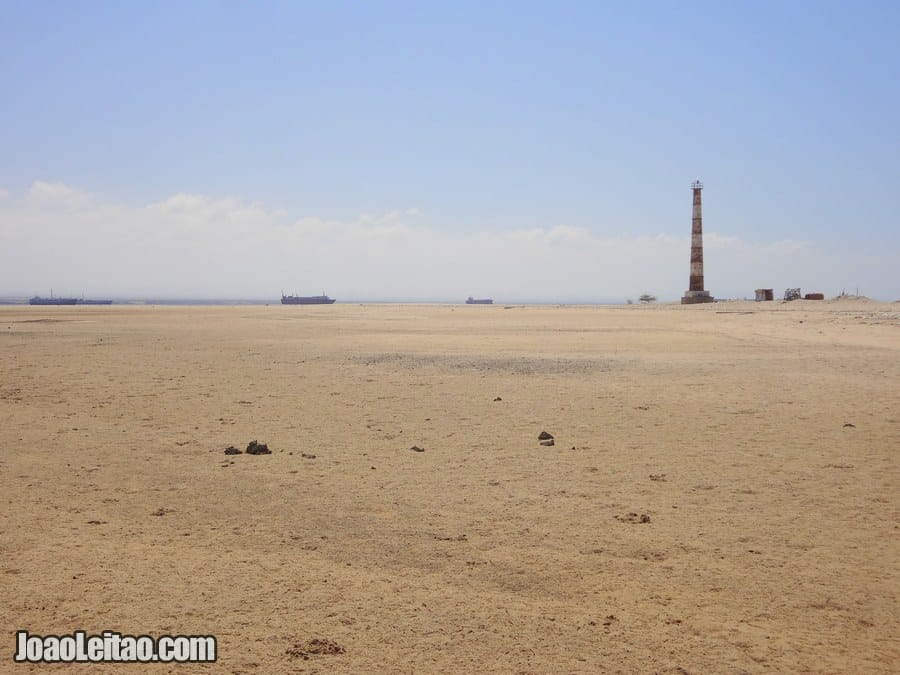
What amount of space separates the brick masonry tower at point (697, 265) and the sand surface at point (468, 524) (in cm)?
6116

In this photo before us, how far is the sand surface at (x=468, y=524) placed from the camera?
14.6ft

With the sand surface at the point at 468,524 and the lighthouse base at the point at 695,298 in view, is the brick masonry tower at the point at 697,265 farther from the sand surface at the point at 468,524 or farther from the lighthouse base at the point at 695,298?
the sand surface at the point at 468,524

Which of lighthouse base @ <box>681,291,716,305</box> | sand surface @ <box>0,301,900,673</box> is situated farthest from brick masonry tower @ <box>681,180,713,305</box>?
sand surface @ <box>0,301,900,673</box>

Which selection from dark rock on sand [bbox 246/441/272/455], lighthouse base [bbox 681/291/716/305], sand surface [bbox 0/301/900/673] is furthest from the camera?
lighthouse base [bbox 681/291/716/305]

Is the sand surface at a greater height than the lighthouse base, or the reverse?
the lighthouse base

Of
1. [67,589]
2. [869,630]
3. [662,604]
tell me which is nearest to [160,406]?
[67,589]

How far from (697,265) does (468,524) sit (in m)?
73.2

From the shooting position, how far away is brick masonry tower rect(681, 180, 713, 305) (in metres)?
73.2

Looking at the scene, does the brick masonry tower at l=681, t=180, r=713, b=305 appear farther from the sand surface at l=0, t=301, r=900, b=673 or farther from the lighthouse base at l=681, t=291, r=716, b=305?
the sand surface at l=0, t=301, r=900, b=673

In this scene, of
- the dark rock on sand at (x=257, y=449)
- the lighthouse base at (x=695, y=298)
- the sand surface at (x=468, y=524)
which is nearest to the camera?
the sand surface at (x=468, y=524)

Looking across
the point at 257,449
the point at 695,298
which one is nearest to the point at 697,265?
the point at 695,298

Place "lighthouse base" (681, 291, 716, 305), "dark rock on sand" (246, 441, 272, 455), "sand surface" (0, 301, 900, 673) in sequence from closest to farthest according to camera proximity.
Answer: "sand surface" (0, 301, 900, 673), "dark rock on sand" (246, 441, 272, 455), "lighthouse base" (681, 291, 716, 305)

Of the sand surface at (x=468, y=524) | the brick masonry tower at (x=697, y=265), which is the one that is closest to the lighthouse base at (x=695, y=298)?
the brick masonry tower at (x=697, y=265)

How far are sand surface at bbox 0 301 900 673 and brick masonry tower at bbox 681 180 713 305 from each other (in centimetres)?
6116
